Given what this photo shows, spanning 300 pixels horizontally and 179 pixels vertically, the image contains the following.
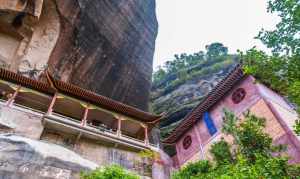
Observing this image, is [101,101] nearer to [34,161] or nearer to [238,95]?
[34,161]

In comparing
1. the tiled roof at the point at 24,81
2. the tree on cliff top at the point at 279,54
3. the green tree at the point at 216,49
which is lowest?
the tree on cliff top at the point at 279,54

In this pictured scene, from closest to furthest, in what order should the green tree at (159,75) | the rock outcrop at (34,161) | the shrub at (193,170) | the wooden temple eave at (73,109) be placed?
the rock outcrop at (34,161)
the shrub at (193,170)
the wooden temple eave at (73,109)
the green tree at (159,75)

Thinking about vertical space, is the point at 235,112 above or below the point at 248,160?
above

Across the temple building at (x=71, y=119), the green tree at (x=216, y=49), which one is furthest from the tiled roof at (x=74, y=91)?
the green tree at (x=216, y=49)

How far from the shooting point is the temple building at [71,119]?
13258 mm

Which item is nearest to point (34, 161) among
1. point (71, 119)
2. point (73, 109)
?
point (71, 119)

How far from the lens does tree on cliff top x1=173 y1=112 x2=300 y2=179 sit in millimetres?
6875

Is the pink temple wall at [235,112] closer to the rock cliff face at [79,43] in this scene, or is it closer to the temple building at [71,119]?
the temple building at [71,119]

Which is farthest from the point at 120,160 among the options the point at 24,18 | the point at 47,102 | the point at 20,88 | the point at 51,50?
the point at 24,18

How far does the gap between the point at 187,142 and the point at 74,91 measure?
9.42 meters

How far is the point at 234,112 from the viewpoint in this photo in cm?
1508

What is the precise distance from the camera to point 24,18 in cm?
1838

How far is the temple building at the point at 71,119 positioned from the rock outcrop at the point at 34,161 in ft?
6.38

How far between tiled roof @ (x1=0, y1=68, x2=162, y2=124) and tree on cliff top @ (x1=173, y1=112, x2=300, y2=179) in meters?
7.40
